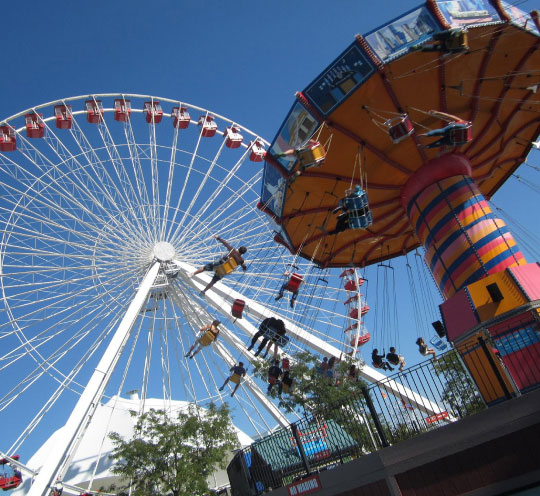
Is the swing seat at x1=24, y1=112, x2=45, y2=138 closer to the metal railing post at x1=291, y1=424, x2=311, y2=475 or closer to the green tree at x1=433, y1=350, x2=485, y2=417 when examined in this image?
the metal railing post at x1=291, y1=424, x2=311, y2=475

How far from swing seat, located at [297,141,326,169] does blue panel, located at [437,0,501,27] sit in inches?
138

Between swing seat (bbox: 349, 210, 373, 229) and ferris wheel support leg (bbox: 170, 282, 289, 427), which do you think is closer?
swing seat (bbox: 349, 210, 373, 229)

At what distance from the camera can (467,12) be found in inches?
378

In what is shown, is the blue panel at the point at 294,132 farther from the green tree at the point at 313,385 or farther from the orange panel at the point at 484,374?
the green tree at the point at 313,385

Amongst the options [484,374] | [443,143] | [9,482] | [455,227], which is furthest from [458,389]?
[9,482]

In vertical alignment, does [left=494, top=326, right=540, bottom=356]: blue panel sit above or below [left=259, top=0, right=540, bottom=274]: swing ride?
below

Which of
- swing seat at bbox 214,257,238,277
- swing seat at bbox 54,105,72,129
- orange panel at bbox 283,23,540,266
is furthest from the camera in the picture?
swing seat at bbox 54,105,72,129

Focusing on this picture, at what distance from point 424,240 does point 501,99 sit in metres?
3.78

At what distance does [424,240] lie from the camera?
39.3ft

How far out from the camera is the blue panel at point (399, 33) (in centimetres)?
948

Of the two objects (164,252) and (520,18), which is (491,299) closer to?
(520,18)

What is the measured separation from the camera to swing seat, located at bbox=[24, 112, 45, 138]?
23000 mm

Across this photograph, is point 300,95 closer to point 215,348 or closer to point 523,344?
point 523,344

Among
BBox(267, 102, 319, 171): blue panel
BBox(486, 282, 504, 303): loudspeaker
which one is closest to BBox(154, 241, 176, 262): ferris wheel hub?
BBox(267, 102, 319, 171): blue panel
